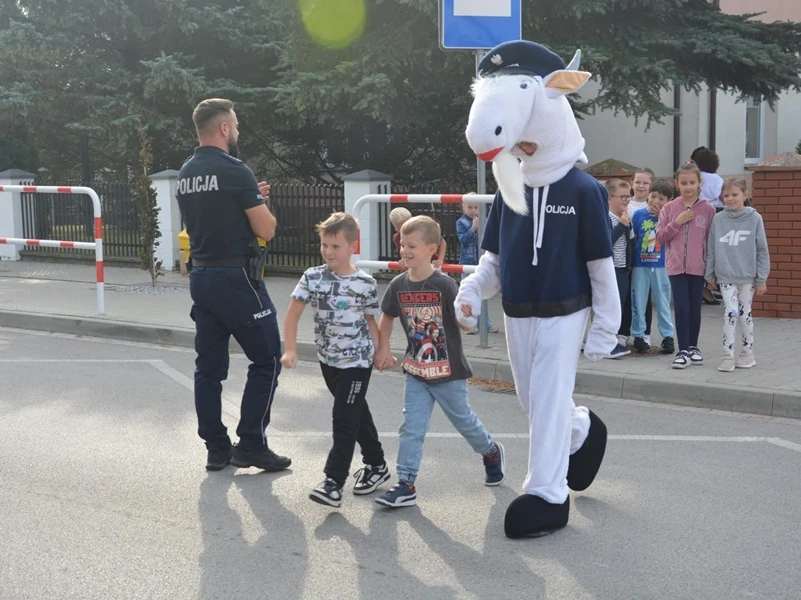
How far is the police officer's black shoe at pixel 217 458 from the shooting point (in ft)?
19.6

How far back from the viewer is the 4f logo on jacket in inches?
326

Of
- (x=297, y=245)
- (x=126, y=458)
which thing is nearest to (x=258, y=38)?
(x=297, y=245)

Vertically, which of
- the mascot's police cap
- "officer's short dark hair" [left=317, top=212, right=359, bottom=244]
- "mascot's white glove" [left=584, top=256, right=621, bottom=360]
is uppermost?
the mascot's police cap

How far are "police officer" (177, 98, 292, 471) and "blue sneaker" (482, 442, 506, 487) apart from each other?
1.09 meters

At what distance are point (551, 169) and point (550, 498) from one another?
4.71 feet

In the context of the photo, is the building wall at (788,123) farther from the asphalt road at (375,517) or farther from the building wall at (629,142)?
the asphalt road at (375,517)

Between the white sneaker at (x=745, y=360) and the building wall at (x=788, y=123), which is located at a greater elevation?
the building wall at (x=788, y=123)

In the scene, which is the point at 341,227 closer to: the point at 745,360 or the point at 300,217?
the point at 745,360

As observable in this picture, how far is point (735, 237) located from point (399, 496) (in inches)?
164

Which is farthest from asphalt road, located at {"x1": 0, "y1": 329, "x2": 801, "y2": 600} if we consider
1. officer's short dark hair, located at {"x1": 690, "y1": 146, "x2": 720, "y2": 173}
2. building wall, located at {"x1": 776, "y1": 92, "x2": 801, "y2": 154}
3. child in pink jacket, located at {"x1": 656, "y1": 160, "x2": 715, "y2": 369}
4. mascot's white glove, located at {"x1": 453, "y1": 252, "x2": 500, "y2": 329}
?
building wall, located at {"x1": 776, "y1": 92, "x2": 801, "y2": 154}

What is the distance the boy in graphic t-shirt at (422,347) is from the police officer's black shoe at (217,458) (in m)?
1.08

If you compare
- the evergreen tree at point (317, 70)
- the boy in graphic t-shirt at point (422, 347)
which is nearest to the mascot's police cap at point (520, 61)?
the boy in graphic t-shirt at point (422, 347)

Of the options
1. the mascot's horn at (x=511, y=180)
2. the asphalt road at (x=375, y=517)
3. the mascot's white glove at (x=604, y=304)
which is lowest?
the asphalt road at (x=375, y=517)

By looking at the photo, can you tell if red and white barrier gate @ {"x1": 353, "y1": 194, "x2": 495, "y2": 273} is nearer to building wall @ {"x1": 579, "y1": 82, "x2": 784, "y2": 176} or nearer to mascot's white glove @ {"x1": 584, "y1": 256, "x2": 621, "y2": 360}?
mascot's white glove @ {"x1": 584, "y1": 256, "x2": 621, "y2": 360}
